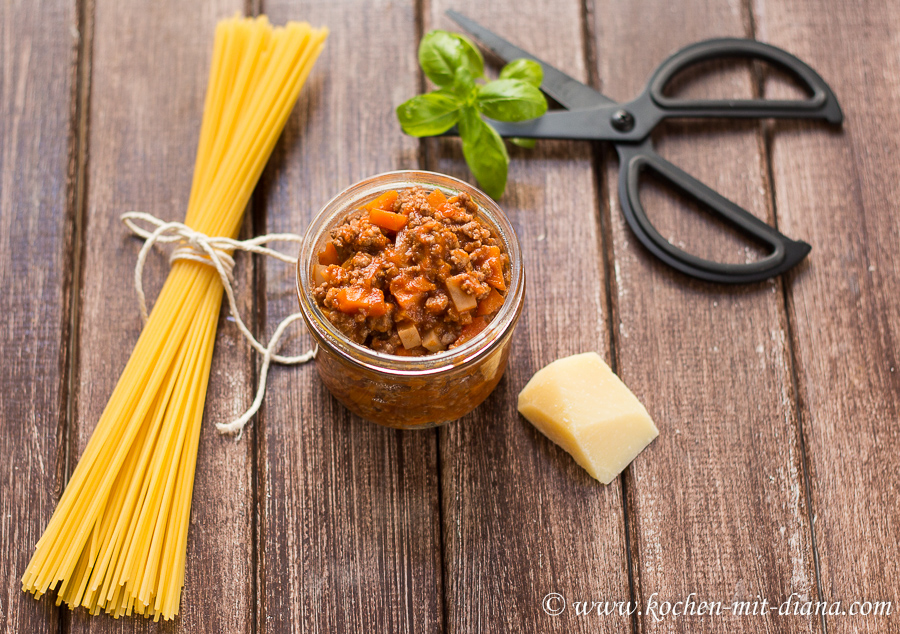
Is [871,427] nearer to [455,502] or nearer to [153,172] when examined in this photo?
[455,502]

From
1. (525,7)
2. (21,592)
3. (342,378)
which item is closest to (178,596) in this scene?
(21,592)

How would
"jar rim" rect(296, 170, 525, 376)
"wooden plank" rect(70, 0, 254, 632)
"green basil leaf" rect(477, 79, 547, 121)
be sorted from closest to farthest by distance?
"jar rim" rect(296, 170, 525, 376) < "wooden plank" rect(70, 0, 254, 632) < "green basil leaf" rect(477, 79, 547, 121)

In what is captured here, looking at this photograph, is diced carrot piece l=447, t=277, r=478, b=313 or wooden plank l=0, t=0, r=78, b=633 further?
wooden plank l=0, t=0, r=78, b=633

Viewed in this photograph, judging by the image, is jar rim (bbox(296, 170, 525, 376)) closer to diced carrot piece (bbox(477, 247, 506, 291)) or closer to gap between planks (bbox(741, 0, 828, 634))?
diced carrot piece (bbox(477, 247, 506, 291))

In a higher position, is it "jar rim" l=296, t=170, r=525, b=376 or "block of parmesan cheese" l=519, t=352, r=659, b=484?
"jar rim" l=296, t=170, r=525, b=376

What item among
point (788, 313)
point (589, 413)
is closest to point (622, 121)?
point (788, 313)

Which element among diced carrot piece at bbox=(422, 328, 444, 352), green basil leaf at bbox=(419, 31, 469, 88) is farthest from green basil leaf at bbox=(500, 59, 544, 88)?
diced carrot piece at bbox=(422, 328, 444, 352)

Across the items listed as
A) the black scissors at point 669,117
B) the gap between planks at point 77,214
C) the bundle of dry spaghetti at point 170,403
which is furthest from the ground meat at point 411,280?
the gap between planks at point 77,214

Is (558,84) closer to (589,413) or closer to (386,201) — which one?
(386,201)
